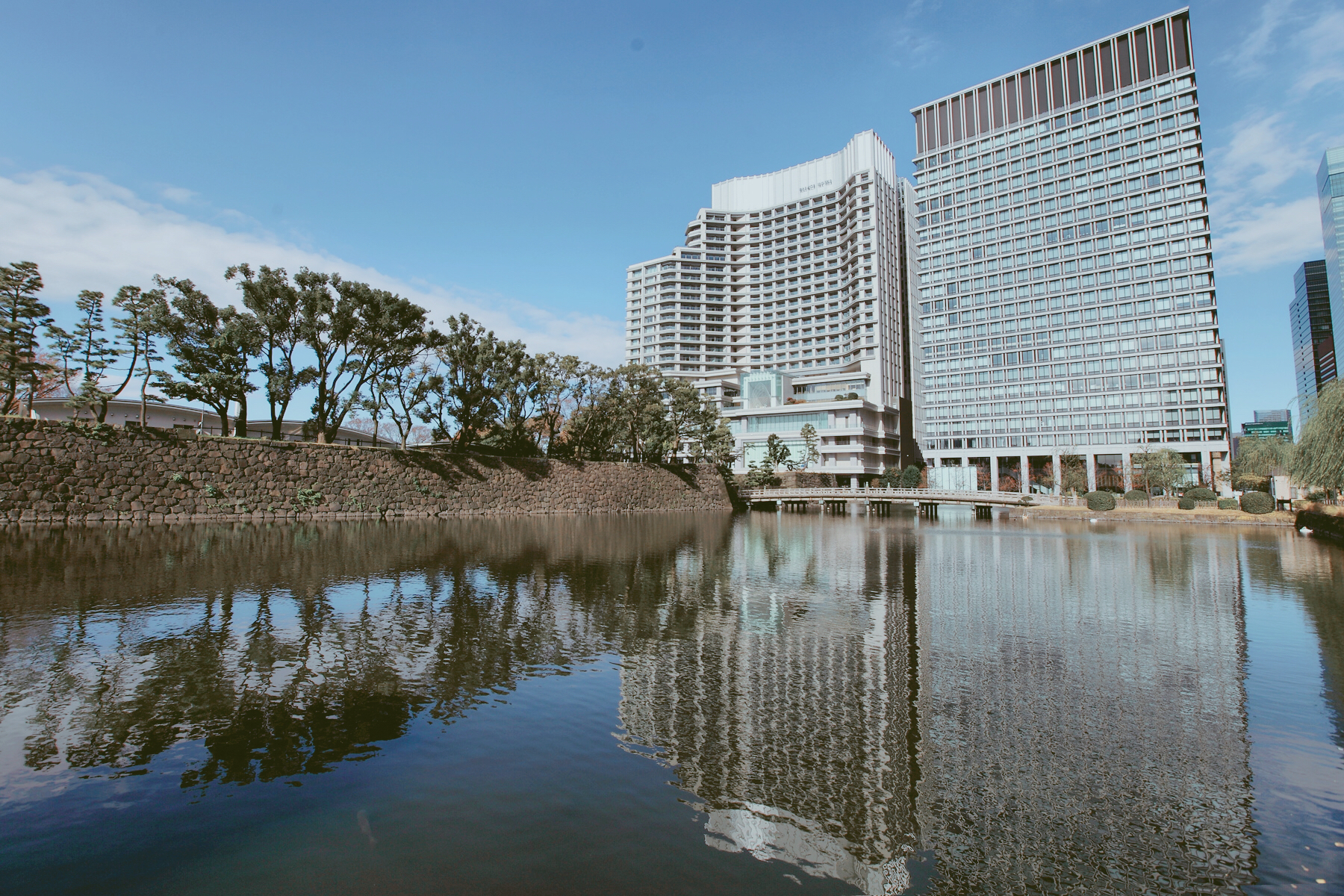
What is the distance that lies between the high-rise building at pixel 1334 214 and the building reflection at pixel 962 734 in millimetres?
164281

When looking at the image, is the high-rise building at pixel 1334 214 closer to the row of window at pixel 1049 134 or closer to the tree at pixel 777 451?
the row of window at pixel 1049 134

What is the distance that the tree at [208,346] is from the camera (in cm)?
3706

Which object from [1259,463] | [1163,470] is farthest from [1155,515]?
[1259,463]

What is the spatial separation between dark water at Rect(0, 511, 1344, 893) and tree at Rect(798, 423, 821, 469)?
276ft

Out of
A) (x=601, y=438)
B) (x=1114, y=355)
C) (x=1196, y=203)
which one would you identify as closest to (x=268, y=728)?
(x=601, y=438)

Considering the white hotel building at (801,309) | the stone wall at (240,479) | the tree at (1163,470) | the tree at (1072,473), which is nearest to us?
the stone wall at (240,479)

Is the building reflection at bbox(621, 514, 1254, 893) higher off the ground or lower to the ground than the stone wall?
lower

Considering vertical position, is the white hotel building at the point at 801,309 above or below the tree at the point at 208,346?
above

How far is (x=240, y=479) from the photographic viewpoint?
37500 mm

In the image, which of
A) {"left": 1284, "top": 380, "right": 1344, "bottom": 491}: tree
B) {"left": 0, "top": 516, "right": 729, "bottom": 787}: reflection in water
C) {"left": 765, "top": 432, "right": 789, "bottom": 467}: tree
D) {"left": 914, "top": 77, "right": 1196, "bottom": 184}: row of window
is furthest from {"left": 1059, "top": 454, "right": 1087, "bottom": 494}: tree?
{"left": 0, "top": 516, "right": 729, "bottom": 787}: reflection in water

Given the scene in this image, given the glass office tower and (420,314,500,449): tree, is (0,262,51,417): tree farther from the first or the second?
the glass office tower

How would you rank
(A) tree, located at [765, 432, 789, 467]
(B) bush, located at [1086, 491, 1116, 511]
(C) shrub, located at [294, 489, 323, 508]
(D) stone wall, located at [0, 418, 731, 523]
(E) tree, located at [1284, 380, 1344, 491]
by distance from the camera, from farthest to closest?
(A) tree, located at [765, 432, 789, 467], (B) bush, located at [1086, 491, 1116, 511], (C) shrub, located at [294, 489, 323, 508], (E) tree, located at [1284, 380, 1344, 491], (D) stone wall, located at [0, 418, 731, 523]

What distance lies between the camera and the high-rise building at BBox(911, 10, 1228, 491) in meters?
94.2

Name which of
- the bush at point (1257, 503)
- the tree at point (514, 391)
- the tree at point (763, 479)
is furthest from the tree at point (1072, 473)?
the tree at point (514, 391)
